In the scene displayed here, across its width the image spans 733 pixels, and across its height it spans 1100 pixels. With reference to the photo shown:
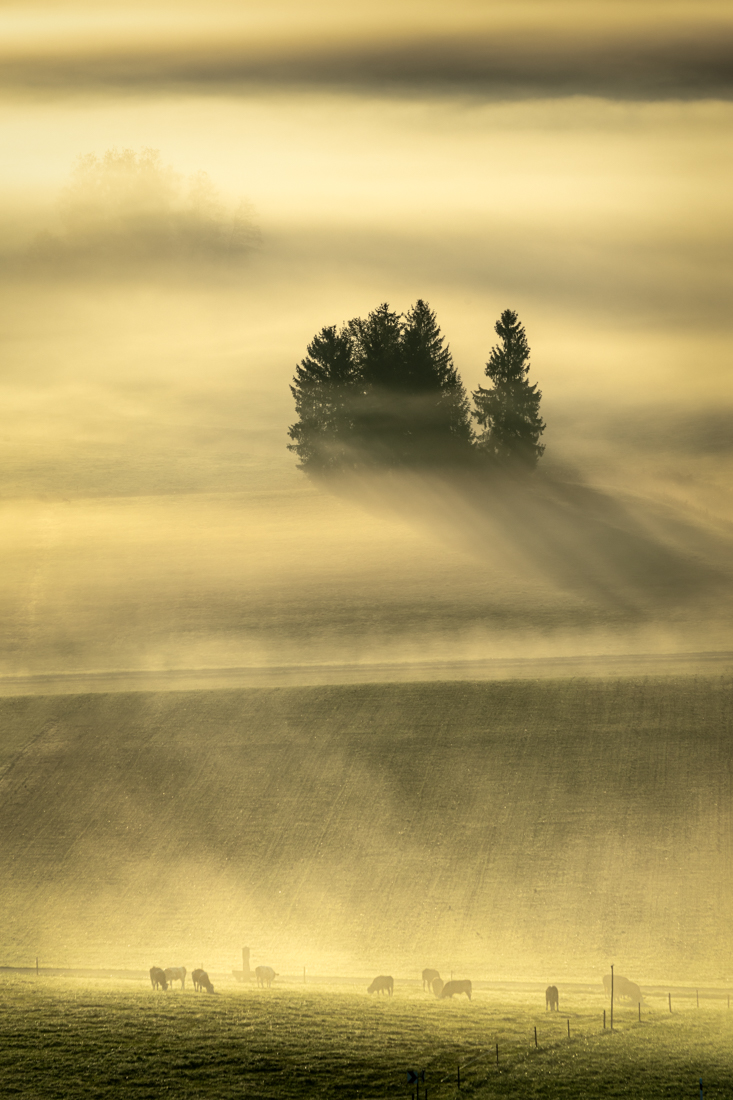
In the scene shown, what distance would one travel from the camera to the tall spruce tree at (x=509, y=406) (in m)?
108

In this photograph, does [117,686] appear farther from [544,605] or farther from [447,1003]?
[447,1003]

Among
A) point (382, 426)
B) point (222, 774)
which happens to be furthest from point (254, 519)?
point (222, 774)

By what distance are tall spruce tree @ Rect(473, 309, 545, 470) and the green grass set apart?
8023 cm

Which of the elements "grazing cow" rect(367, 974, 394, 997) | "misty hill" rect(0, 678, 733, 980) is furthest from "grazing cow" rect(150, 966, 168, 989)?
"grazing cow" rect(367, 974, 394, 997)

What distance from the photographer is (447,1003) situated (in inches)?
1259

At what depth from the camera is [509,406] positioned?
10838cm

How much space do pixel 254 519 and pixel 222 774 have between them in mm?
55290

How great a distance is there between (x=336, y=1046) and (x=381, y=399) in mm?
82995

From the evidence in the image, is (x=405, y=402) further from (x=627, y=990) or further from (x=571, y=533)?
(x=627, y=990)

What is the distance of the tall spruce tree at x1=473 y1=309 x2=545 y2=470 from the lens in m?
108

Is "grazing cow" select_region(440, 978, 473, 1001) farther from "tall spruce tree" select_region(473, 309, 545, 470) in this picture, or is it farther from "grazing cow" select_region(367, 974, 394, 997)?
"tall spruce tree" select_region(473, 309, 545, 470)

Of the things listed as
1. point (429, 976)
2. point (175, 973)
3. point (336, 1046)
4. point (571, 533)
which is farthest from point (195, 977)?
point (571, 533)

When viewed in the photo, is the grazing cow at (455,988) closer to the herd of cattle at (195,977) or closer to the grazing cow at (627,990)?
the grazing cow at (627,990)

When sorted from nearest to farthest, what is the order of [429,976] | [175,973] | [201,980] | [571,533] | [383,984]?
1. [201,980]
2. [383,984]
3. [175,973]
4. [429,976]
5. [571,533]
